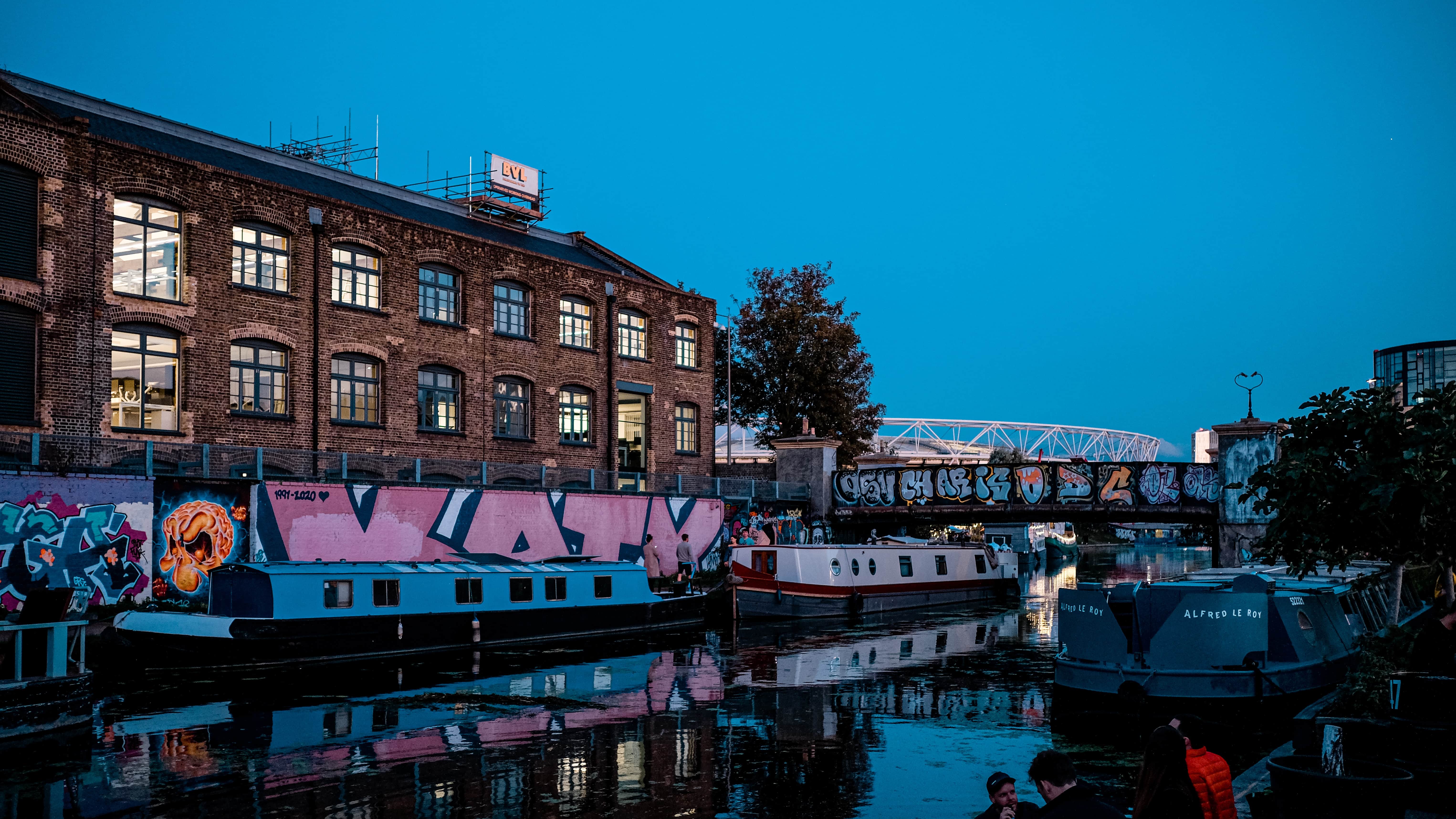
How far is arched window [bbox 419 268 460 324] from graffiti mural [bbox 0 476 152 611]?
11904 millimetres

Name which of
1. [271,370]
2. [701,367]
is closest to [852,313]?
[701,367]

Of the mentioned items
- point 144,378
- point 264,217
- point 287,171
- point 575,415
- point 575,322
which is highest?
point 287,171

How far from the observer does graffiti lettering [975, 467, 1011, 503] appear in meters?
43.8

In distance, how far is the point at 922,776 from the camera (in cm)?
1386

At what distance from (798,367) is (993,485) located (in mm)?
12449

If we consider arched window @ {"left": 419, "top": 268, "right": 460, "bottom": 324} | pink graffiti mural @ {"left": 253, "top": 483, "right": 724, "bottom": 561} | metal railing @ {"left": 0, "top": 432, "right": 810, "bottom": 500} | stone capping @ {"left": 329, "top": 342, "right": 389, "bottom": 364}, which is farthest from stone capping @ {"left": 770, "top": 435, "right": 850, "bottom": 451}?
stone capping @ {"left": 329, "top": 342, "right": 389, "bottom": 364}

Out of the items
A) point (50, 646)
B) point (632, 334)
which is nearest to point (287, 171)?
point (632, 334)

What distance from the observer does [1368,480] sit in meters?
13.0

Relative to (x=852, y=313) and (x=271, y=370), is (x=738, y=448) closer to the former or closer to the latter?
(x=852, y=313)

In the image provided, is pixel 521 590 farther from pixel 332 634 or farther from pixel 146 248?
pixel 146 248

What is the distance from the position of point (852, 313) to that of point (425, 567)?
112 feet

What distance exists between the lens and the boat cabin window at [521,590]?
27.8 meters

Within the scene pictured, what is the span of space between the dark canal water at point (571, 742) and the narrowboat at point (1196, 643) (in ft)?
2.45

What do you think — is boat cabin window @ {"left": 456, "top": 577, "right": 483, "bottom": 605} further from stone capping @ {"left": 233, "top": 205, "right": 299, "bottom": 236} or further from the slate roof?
the slate roof
